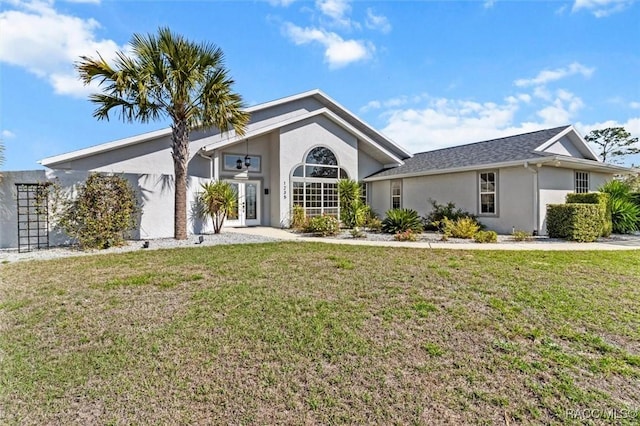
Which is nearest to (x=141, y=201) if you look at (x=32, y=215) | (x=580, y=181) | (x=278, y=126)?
(x=32, y=215)

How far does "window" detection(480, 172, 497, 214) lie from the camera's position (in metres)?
15.5

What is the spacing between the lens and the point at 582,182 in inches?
623

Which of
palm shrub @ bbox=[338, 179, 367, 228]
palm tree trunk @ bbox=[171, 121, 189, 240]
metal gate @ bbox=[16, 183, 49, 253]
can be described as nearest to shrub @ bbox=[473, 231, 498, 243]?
palm shrub @ bbox=[338, 179, 367, 228]

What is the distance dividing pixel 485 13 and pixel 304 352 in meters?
12.4

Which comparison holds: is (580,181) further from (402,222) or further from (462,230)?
(402,222)

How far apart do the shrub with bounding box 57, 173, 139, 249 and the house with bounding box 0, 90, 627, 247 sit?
4.90ft

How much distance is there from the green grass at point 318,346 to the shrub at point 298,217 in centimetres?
913

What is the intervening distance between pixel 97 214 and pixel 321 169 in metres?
10.9

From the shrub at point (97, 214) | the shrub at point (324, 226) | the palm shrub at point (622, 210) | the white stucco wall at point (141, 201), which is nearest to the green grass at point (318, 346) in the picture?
the shrub at point (97, 214)

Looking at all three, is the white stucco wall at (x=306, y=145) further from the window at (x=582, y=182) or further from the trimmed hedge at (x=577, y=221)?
the window at (x=582, y=182)

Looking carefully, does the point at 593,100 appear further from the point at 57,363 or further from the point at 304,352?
the point at 57,363

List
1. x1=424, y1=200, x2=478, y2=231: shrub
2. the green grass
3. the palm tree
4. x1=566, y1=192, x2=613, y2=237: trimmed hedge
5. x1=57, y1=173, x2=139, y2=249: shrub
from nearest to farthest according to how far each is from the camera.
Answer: the green grass, x1=57, y1=173, x2=139, y2=249: shrub, the palm tree, x1=566, y1=192, x2=613, y2=237: trimmed hedge, x1=424, y1=200, x2=478, y2=231: shrub

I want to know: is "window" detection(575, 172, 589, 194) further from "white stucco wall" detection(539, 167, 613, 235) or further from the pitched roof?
the pitched roof

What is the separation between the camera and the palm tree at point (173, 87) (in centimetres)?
1102
